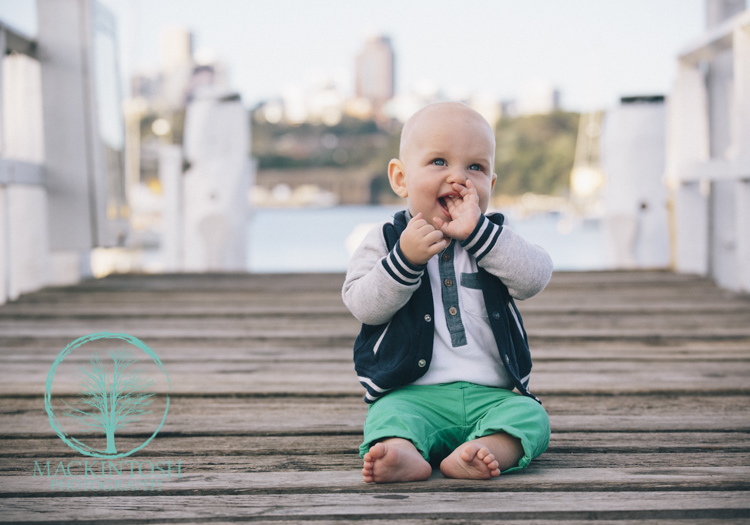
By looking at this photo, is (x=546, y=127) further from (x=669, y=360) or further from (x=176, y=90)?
(x=669, y=360)

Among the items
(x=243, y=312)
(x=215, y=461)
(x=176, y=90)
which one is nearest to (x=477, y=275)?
(x=215, y=461)

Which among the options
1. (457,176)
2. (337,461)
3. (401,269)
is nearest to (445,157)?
(457,176)

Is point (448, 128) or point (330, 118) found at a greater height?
point (330, 118)

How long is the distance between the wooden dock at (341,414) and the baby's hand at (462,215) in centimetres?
48

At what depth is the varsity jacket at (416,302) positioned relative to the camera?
4.99 ft

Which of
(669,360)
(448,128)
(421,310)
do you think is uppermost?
(448,128)

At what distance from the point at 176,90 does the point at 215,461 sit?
58.9ft

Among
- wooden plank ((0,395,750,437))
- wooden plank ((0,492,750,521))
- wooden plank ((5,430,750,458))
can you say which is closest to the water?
wooden plank ((0,395,750,437))

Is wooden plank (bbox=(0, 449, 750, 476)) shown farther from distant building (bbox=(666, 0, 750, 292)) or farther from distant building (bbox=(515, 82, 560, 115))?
distant building (bbox=(515, 82, 560, 115))

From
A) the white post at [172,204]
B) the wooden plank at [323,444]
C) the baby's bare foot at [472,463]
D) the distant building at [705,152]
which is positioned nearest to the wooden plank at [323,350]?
the wooden plank at [323,444]

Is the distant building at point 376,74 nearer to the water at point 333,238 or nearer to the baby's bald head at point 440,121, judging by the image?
the water at point 333,238

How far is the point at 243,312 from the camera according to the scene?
11.2ft

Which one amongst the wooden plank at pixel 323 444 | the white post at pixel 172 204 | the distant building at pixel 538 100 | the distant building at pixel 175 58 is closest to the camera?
the wooden plank at pixel 323 444

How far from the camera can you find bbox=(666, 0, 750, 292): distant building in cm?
404
